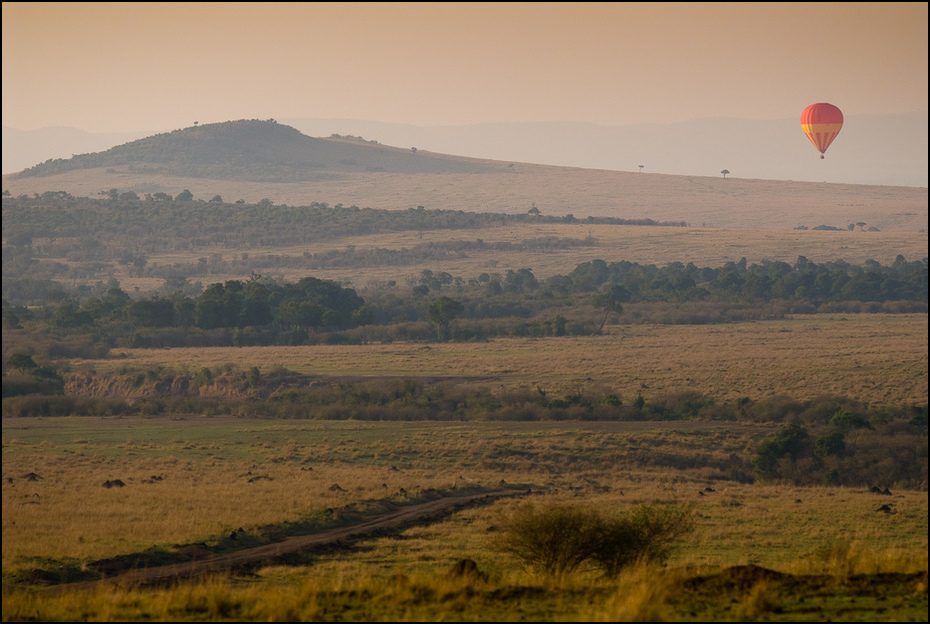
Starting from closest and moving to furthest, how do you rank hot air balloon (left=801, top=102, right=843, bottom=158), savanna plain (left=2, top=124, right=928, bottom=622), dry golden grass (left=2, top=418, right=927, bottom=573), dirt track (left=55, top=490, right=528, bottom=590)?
savanna plain (left=2, top=124, right=928, bottom=622) → dirt track (left=55, top=490, right=528, bottom=590) → dry golden grass (left=2, top=418, right=927, bottom=573) → hot air balloon (left=801, top=102, right=843, bottom=158)

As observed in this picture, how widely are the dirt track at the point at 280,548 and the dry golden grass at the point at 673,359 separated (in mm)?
25411

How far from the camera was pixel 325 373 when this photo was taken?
214 feet

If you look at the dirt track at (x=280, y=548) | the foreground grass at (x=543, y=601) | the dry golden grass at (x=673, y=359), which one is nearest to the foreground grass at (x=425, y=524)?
the foreground grass at (x=543, y=601)

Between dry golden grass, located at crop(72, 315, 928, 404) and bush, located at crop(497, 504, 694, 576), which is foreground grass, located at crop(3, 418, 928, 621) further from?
dry golden grass, located at crop(72, 315, 928, 404)

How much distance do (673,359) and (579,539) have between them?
5176 centimetres

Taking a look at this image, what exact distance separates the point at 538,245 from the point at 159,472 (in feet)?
383

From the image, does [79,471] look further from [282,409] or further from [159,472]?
[282,409]

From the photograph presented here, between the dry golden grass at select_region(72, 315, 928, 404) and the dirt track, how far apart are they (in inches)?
1000

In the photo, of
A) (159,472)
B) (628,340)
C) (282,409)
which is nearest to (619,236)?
(628,340)

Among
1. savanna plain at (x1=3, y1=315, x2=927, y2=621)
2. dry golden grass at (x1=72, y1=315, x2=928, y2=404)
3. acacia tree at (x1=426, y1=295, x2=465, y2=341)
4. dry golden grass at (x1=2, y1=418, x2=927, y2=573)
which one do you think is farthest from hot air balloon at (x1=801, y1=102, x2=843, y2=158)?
dry golden grass at (x1=2, y1=418, x2=927, y2=573)

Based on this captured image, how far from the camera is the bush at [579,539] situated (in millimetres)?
19359

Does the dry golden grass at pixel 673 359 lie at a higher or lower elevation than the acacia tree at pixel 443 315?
lower

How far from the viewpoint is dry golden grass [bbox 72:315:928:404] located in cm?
5912

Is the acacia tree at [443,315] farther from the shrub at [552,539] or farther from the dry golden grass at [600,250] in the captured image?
the shrub at [552,539]
